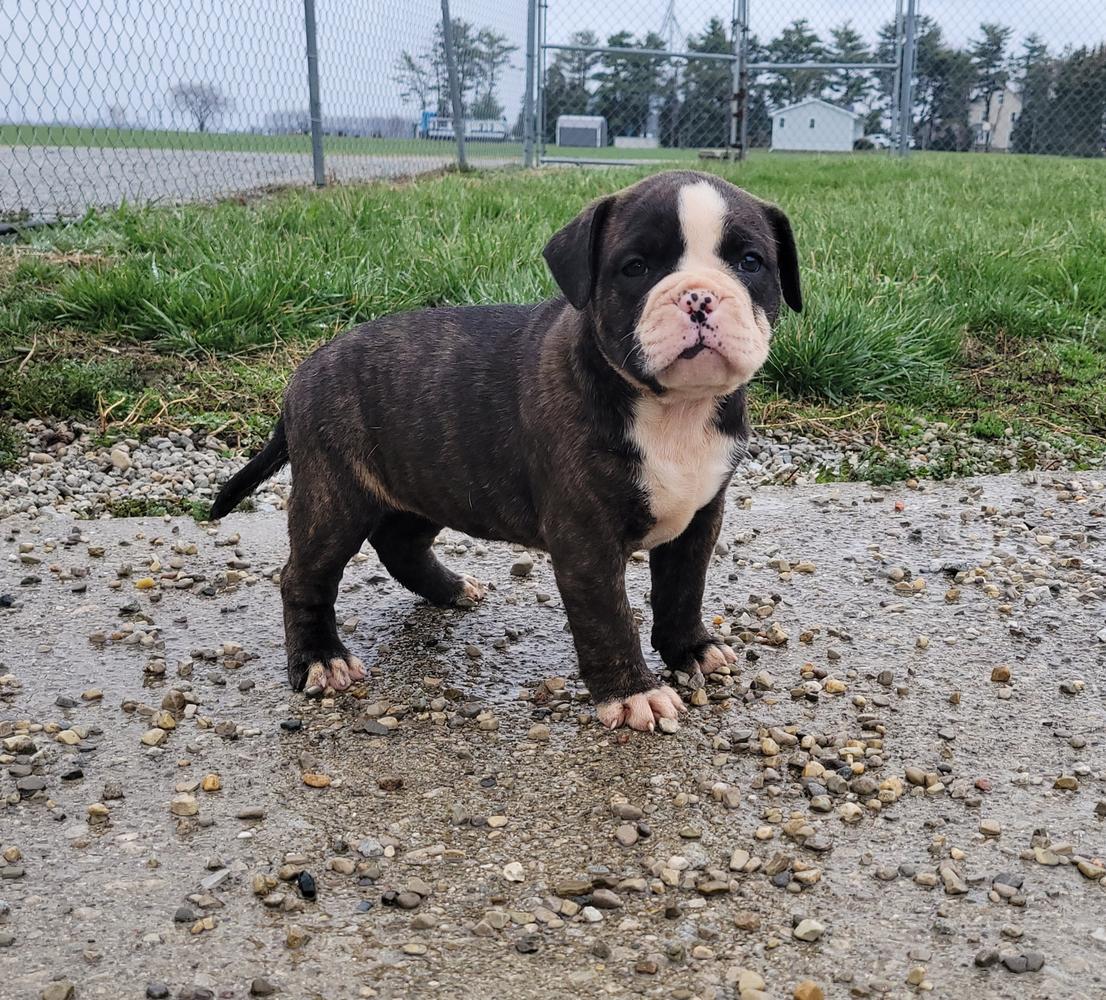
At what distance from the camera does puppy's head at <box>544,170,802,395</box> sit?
277cm

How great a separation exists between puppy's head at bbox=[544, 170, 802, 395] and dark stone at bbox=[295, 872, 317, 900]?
4.28 ft

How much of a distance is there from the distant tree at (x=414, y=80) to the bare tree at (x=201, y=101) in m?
3.36

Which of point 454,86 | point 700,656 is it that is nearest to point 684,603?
point 700,656

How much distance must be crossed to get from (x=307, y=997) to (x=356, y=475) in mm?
1585

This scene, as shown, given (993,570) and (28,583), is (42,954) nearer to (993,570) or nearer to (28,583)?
(28,583)

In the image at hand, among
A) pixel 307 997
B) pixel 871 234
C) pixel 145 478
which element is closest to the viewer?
pixel 307 997

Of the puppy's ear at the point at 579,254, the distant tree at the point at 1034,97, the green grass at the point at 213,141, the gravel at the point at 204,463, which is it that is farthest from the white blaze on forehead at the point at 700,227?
the distant tree at the point at 1034,97

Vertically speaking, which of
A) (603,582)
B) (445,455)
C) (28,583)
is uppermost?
(445,455)

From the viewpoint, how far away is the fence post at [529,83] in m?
15.2

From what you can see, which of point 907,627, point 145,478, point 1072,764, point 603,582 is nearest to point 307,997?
point 603,582

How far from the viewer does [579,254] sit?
3.00 m

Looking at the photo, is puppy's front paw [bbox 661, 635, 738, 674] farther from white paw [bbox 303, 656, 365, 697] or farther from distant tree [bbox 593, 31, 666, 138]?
distant tree [bbox 593, 31, 666, 138]

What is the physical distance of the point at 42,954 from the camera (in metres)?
2.25

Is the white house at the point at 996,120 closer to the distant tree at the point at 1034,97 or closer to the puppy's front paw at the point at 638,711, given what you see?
the distant tree at the point at 1034,97
